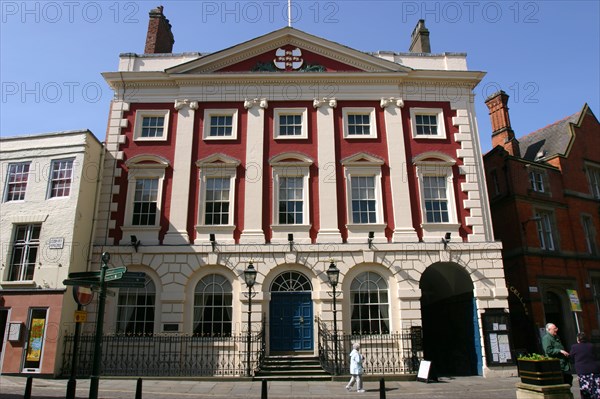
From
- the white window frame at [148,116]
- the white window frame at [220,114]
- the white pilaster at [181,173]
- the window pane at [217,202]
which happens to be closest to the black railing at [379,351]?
the window pane at [217,202]

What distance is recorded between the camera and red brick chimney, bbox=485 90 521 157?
26922 millimetres

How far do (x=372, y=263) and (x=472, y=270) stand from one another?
418 centimetres

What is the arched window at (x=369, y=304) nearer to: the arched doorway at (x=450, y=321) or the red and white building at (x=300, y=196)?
the red and white building at (x=300, y=196)

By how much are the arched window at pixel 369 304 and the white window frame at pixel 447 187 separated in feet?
9.49

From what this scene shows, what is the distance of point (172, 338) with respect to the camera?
59.6ft

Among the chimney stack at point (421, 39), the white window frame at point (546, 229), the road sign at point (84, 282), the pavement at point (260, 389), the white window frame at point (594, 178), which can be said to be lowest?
the pavement at point (260, 389)

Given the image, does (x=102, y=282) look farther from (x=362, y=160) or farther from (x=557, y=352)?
(x=362, y=160)

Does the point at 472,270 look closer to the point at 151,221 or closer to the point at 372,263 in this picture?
the point at 372,263

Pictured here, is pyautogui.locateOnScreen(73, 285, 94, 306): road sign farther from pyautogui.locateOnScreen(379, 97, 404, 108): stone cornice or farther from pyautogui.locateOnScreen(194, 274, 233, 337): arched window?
pyautogui.locateOnScreen(379, 97, 404, 108): stone cornice

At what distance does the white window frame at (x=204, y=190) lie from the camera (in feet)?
64.7

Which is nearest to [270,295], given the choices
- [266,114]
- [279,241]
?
[279,241]

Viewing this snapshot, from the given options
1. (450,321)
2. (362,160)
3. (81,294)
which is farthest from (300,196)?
(81,294)

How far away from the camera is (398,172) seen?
20.6 m

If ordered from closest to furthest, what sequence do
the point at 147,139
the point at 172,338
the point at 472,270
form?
the point at 172,338
the point at 472,270
the point at 147,139
